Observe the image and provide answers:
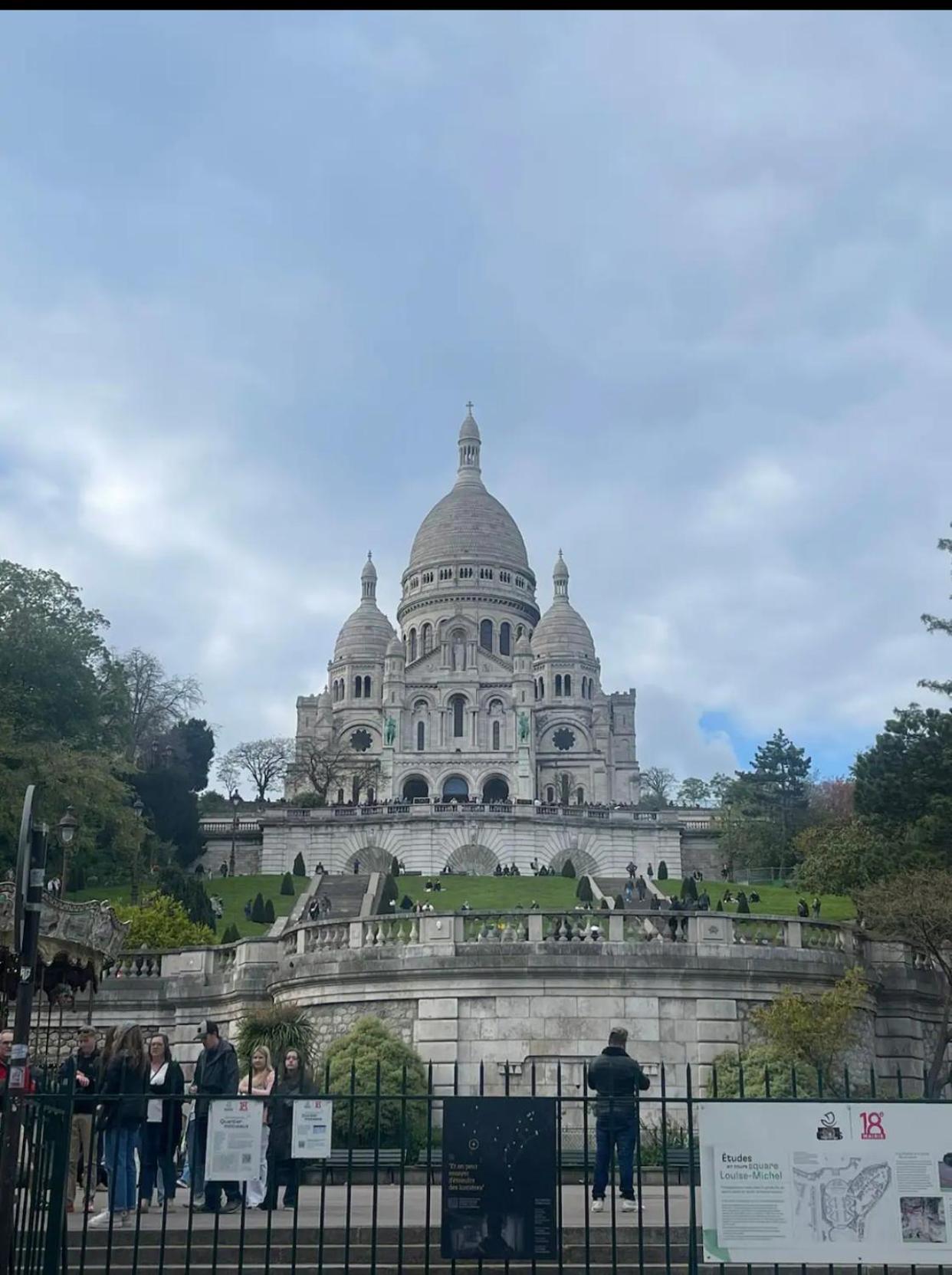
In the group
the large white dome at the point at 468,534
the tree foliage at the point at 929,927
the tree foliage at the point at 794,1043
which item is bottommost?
the tree foliage at the point at 794,1043

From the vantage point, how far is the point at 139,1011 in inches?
1183

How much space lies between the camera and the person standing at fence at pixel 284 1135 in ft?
40.7

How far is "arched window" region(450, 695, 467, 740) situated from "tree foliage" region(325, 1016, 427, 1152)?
79.0 m

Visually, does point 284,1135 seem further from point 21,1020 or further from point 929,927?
point 929,927

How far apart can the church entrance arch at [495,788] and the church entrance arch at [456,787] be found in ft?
4.15

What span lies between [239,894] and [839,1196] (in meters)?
52.3

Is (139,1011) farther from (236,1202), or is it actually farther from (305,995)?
(236,1202)

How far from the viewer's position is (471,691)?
10519 cm

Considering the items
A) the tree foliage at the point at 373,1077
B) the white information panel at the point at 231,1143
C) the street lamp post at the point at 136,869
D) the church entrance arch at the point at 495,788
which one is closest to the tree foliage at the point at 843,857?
the tree foliage at the point at 373,1077

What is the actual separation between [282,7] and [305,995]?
23777 millimetres

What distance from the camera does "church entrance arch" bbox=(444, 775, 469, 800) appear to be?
322ft

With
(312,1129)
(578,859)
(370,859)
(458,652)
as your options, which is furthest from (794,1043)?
(458,652)

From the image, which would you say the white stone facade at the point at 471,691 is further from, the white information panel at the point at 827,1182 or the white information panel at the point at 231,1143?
the white information panel at the point at 827,1182

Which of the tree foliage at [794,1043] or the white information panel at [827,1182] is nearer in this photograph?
the white information panel at [827,1182]
